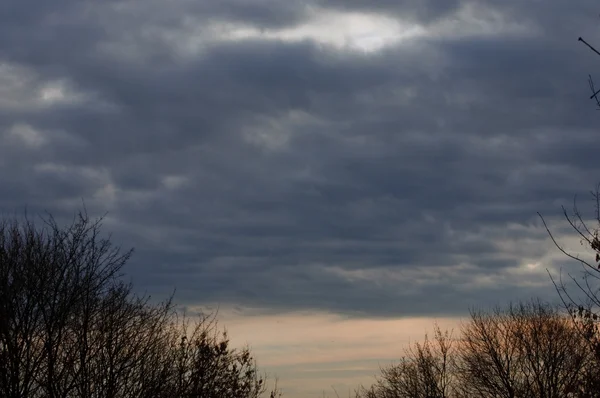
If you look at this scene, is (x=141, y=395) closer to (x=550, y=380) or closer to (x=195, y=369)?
(x=195, y=369)

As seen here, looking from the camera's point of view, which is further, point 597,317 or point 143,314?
point 143,314

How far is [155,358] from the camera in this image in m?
33.3

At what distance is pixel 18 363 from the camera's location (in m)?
28.4

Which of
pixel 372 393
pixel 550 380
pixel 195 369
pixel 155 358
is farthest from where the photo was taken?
pixel 372 393

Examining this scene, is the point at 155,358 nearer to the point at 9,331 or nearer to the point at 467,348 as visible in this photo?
the point at 9,331

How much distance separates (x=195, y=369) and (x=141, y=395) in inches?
410

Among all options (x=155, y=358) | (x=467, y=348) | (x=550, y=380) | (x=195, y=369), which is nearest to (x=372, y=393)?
(x=467, y=348)

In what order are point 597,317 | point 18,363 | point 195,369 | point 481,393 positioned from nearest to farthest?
1. point 597,317
2. point 18,363
3. point 195,369
4. point 481,393

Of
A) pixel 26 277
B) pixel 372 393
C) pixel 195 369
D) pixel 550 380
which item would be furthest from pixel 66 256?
pixel 372 393

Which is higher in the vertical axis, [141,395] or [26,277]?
[26,277]

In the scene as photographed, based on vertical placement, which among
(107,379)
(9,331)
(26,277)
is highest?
(26,277)

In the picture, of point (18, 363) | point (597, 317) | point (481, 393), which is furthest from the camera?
point (481, 393)

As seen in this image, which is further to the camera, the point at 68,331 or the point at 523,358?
the point at 523,358

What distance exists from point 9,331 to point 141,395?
5216 mm
